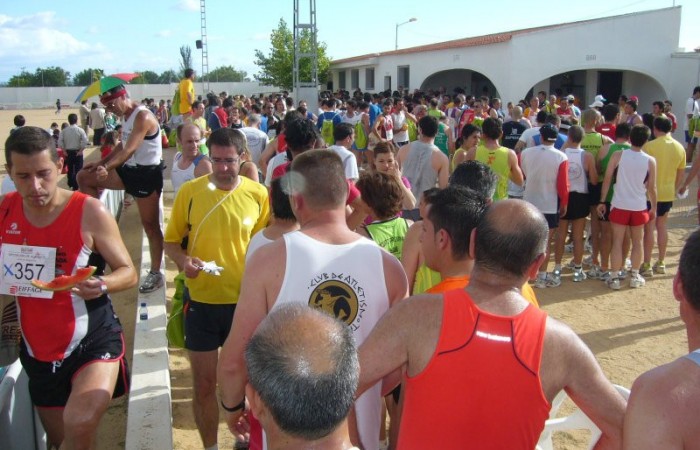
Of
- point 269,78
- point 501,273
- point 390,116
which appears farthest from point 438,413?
point 269,78

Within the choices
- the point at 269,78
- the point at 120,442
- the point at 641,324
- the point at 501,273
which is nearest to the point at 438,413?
the point at 501,273

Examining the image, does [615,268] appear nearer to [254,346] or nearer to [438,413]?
[438,413]

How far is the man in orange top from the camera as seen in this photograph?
1948 mm

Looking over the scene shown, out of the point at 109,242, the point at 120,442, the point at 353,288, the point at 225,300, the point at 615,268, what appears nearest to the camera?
the point at 353,288

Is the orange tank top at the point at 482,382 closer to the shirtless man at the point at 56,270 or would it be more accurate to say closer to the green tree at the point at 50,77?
the shirtless man at the point at 56,270

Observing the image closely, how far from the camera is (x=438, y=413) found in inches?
78.4

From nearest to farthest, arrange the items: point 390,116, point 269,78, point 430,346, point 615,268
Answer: point 430,346 < point 615,268 < point 390,116 < point 269,78

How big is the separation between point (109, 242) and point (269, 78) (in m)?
47.4

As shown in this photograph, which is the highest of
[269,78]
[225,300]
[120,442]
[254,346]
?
[269,78]

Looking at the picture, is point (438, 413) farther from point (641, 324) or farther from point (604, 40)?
point (604, 40)

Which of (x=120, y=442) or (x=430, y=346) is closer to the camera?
(x=430, y=346)

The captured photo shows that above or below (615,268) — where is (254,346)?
above

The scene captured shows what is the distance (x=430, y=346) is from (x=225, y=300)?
219 centimetres

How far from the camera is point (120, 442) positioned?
438 centimetres
